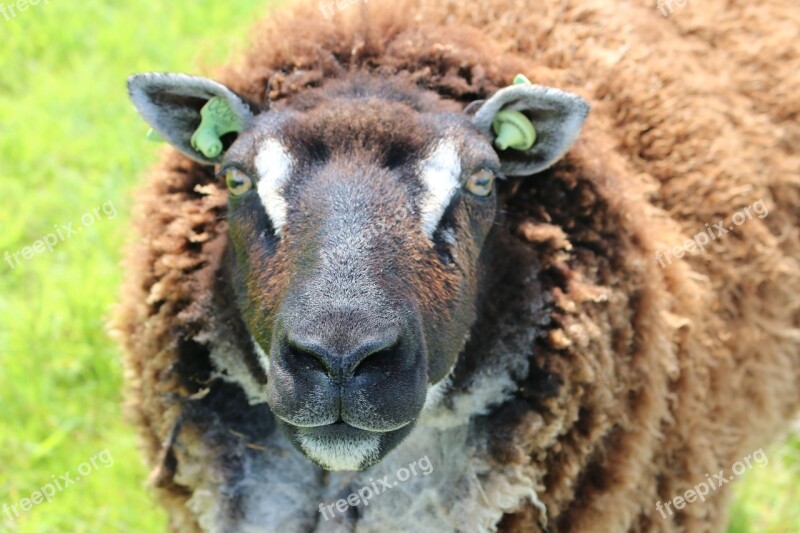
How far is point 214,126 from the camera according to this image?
352cm

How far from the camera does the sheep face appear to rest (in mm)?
2734

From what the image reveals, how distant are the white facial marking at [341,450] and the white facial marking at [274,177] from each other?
2.35 feet

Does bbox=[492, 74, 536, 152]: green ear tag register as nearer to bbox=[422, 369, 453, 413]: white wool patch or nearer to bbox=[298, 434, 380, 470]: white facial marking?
bbox=[422, 369, 453, 413]: white wool patch

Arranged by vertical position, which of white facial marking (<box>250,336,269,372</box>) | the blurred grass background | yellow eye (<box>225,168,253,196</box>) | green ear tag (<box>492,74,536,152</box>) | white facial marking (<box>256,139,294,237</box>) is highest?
green ear tag (<box>492,74,536,152</box>)

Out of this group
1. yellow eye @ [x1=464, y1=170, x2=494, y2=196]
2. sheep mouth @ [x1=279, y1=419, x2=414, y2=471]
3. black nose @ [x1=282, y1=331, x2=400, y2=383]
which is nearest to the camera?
black nose @ [x1=282, y1=331, x2=400, y2=383]

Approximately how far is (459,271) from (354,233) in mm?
462

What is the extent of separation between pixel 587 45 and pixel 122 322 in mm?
2328

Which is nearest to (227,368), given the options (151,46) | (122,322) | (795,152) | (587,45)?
(122,322)

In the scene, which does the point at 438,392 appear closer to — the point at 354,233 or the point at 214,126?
the point at 354,233

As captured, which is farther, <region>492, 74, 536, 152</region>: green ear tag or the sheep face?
<region>492, 74, 536, 152</region>: green ear tag

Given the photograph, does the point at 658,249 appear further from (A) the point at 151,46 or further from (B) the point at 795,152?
(A) the point at 151,46

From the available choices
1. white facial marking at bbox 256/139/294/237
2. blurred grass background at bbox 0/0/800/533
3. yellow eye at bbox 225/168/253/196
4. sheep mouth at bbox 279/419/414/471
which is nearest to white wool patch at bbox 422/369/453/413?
sheep mouth at bbox 279/419/414/471

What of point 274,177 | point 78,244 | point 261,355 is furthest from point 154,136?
point 78,244

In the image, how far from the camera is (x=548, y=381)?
3.40m
